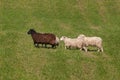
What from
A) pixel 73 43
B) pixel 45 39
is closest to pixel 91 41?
pixel 73 43

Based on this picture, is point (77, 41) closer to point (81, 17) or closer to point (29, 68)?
point (29, 68)

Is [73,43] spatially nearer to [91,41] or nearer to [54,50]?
[91,41]

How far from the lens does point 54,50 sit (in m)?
33.2

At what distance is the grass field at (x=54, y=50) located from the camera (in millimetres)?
28656

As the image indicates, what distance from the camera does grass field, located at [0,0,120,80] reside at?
1128 inches

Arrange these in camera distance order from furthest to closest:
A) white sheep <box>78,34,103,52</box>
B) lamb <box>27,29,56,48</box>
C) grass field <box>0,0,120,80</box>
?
lamb <box>27,29,56,48</box> → white sheep <box>78,34,103,52</box> → grass field <box>0,0,120,80</box>

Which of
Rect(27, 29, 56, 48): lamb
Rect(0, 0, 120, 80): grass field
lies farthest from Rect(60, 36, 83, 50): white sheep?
Rect(27, 29, 56, 48): lamb

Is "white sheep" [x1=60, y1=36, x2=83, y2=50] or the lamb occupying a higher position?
the lamb

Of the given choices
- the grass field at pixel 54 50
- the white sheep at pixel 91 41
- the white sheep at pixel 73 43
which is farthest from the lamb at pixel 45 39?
the white sheep at pixel 91 41

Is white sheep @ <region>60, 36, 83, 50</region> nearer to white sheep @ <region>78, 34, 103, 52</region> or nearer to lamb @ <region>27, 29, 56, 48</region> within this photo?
white sheep @ <region>78, 34, 103, 52</region>

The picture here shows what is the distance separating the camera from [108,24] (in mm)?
56188

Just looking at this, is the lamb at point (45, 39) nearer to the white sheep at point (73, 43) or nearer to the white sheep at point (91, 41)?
Result: the white sheep at point (73, 43)

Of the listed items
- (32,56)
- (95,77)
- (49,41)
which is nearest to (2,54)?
(32,56)

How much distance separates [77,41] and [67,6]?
29.5 m
